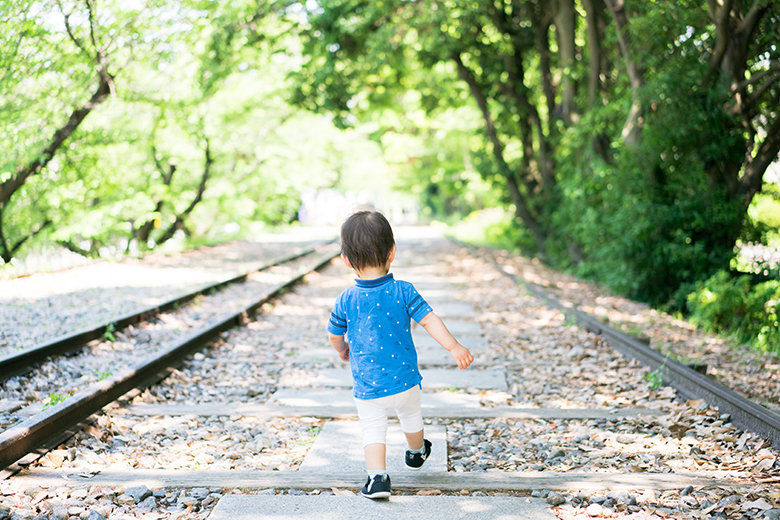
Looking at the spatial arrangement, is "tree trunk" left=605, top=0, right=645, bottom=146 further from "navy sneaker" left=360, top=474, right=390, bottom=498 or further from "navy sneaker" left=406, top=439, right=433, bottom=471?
"navy sneaker" left=360, top=474, right=390, bottom=498

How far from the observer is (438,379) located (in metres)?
5.19

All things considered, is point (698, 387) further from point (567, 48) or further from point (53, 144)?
point (53, 144)

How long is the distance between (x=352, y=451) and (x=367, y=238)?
1381 millimetres

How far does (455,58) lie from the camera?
1426cm

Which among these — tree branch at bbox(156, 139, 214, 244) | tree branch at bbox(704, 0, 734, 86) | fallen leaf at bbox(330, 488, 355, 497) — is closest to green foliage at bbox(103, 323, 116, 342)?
fallen leaf at bbox(330, 488, 355, 497)

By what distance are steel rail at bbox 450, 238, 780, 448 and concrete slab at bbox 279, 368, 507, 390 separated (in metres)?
1.18

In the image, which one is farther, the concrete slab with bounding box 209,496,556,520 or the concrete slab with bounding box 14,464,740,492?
the concrete slab with bounding box 14,464,740,492

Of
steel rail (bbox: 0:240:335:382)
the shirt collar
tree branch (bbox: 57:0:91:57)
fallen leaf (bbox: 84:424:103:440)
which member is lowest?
fallen leaf (bbox: 84:424:103:440)

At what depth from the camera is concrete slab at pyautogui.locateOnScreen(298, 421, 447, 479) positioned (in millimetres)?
3307

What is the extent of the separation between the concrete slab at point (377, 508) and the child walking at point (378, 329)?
0.45 ft

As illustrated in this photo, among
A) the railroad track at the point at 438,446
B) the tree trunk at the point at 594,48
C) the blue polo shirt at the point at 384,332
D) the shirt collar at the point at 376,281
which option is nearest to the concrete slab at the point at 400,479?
the railroad track at the point at 438,446

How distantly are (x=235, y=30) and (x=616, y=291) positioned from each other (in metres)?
10.1

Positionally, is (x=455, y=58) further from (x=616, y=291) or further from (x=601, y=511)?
(x=601, y=511)

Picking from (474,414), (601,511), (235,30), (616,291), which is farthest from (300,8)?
(601,511)
